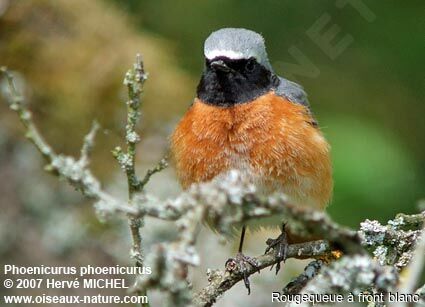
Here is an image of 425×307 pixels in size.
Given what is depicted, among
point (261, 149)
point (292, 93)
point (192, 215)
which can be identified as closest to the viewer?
point (192, 215)

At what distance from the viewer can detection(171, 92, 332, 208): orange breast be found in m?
3.88

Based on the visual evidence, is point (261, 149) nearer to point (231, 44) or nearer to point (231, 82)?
point (231, 82)

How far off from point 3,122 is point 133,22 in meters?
1.27

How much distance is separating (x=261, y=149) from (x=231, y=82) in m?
0.48

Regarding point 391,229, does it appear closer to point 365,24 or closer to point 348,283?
point 348,283

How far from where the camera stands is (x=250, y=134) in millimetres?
3980

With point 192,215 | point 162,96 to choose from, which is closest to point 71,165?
point 192,215

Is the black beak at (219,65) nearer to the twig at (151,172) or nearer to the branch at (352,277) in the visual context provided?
Result: the twig at (151,172)

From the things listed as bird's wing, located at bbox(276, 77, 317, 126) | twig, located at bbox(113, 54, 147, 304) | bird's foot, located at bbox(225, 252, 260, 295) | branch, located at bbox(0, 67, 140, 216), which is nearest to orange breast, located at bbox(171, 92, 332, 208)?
bird's wing, located at bbox(276, 77, 317, 126)

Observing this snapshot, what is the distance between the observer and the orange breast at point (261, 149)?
3.88m

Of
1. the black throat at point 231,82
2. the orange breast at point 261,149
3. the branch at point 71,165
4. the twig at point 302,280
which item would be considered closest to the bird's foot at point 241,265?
the twig at point 302,280

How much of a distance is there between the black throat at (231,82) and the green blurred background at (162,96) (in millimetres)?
1129

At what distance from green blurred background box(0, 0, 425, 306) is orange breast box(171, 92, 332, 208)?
3.47ft

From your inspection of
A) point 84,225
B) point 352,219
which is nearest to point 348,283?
point 352,219
